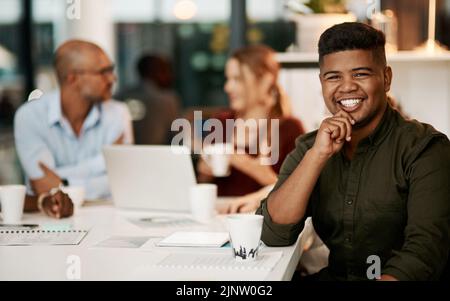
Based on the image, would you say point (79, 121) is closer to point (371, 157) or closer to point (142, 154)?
point (142, 154)

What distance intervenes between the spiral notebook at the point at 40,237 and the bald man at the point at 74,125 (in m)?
0.72

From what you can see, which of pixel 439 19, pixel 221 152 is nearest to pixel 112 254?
pixel 221 152

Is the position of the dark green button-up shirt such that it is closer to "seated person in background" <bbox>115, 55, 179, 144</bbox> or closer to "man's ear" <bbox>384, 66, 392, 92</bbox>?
"man's ear" <bbox>384, 66, 392, 92</bbox>

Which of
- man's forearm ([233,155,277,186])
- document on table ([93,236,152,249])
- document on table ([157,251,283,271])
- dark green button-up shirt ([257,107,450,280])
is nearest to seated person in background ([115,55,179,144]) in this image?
man's forearm ([233,155,277,186])

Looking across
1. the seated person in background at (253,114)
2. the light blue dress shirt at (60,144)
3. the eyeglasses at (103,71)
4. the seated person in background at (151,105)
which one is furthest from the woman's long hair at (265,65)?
the seated person in background at (151,105)

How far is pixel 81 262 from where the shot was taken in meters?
1.64

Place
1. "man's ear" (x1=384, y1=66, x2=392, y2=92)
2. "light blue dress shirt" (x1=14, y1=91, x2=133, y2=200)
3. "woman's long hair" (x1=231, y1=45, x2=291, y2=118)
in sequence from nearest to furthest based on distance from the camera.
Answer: "man's ear" (x1=384, y1=66, x2=392, y2=92)
"light blue dress shirt" (x1=14, y1=91, x2=133, y2=200)
"woman's long hair" (x1=231, y1=45, x2=291, y2=118)

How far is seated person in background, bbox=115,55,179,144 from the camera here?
537cm

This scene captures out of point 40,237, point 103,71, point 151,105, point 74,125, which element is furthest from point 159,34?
point 40,237

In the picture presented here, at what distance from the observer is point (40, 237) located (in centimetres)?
191

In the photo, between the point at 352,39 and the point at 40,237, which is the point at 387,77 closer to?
the point at 352,39

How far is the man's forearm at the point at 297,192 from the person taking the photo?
5.74 feet

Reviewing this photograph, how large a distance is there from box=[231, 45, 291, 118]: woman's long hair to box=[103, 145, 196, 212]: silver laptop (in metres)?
1.00

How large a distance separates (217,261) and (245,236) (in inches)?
3.4
